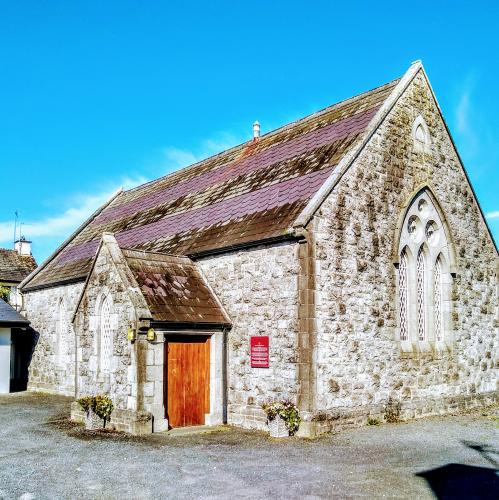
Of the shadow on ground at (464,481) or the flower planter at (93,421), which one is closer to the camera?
the shadow on ground at (464,481)

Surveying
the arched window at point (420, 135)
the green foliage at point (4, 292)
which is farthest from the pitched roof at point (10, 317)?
the arched window at point (420, 135)

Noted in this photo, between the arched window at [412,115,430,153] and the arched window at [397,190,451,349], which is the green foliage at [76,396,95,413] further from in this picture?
the arched window at [412,115,430,153]

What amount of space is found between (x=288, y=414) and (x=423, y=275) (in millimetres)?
6791

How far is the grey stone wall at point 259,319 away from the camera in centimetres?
1390

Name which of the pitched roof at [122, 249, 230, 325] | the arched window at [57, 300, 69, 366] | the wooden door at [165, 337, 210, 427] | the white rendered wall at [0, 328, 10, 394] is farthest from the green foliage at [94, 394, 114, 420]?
the white rendered wall at [0, 328, 10, 394]

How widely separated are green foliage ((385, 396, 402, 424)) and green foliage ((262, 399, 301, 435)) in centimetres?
299

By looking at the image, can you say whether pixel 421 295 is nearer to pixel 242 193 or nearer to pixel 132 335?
pixel 242 193

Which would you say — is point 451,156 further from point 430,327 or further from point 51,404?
point 51,404

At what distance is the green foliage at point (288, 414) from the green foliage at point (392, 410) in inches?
118

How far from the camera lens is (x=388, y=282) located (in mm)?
15781

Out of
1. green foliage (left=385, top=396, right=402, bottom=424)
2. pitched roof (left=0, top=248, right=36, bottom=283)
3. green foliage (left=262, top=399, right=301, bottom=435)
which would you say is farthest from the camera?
pitched roof (left=0, top=248, right=36, bottom=283)

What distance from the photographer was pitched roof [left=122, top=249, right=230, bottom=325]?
48.1 feet

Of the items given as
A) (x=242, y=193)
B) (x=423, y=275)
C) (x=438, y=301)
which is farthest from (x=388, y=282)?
(x=242, y=193)

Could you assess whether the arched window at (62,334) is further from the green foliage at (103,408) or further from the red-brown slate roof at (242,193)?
the green foliage at (103,408)
